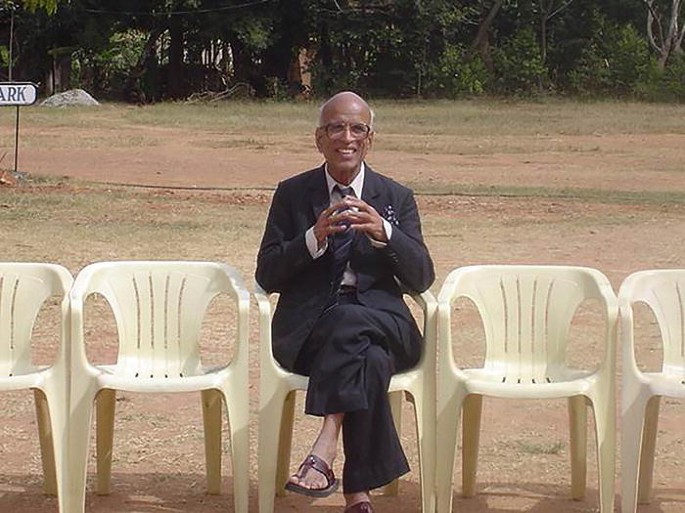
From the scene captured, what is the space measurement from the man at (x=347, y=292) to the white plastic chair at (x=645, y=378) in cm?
71

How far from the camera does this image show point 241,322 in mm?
4191

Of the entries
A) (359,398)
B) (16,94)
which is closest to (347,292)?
(359,398)

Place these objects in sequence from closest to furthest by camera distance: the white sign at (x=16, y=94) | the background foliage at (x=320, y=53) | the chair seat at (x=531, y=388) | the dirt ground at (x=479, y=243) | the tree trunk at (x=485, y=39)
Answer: the chair seat at (x=531, y=388)
the dirt ground at (x=479, y=243)
the white sign at (x=16, y=94)
the background foliage at (x=320, y=53)
the tree trunk at (x=485, y=39)

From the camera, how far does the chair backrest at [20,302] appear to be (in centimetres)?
452

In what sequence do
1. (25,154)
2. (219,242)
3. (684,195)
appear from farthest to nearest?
(25,154), (684,195), (219,242)

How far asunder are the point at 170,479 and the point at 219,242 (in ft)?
18.6

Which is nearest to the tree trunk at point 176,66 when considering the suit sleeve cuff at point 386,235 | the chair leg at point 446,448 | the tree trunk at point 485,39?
the tree trunk at point 485,39

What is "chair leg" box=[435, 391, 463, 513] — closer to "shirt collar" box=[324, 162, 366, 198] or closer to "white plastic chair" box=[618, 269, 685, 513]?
"white plastic chair" box=[618, 269, 685, 513]

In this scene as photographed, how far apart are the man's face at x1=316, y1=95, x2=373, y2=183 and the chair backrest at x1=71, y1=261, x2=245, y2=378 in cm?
57

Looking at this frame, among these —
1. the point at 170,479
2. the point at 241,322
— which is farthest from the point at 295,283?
the point at 170,479

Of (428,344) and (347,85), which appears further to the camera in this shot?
(347,85)

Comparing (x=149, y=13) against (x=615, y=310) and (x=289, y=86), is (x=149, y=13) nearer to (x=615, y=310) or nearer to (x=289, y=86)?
(x=289, y=86)

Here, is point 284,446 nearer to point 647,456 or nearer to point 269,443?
point 269,443

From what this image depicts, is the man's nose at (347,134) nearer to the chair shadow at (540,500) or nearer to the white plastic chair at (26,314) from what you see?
the white plastic chair at (26,314)
